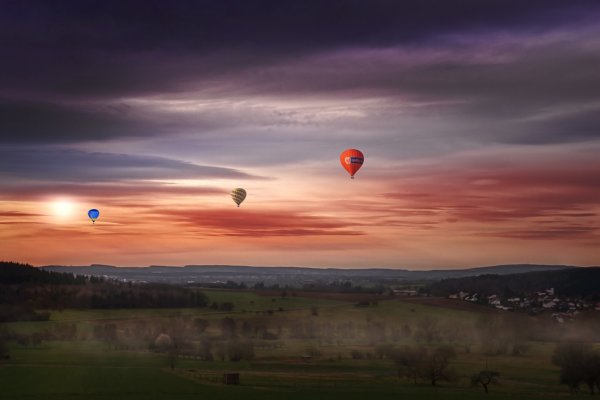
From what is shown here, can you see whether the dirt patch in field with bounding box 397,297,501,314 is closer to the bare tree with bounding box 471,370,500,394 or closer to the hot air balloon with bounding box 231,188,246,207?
the hot air balloon with bounding box 231,188,246,207

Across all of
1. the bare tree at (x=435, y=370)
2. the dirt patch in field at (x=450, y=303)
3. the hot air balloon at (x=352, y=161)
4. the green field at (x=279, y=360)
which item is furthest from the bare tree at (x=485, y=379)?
the dirt patch in field at (x=450, y=303)

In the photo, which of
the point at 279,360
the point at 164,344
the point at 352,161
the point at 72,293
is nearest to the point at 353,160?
the point at 352,161

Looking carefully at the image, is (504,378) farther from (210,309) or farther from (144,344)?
(210,309)

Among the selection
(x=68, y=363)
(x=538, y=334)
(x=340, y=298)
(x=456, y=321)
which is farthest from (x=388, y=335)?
(x=68, y=363)

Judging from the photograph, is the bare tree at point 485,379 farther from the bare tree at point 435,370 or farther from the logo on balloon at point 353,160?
the logo on balloon at point 353,160

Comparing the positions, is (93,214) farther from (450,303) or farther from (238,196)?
(450,303)

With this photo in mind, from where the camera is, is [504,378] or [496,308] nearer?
[504,378]

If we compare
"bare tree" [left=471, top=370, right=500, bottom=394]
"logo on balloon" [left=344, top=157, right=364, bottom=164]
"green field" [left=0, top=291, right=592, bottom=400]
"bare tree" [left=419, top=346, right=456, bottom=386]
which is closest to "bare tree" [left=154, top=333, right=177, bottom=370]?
"green field" [left=0, top=291, right=592, bottom=400]
